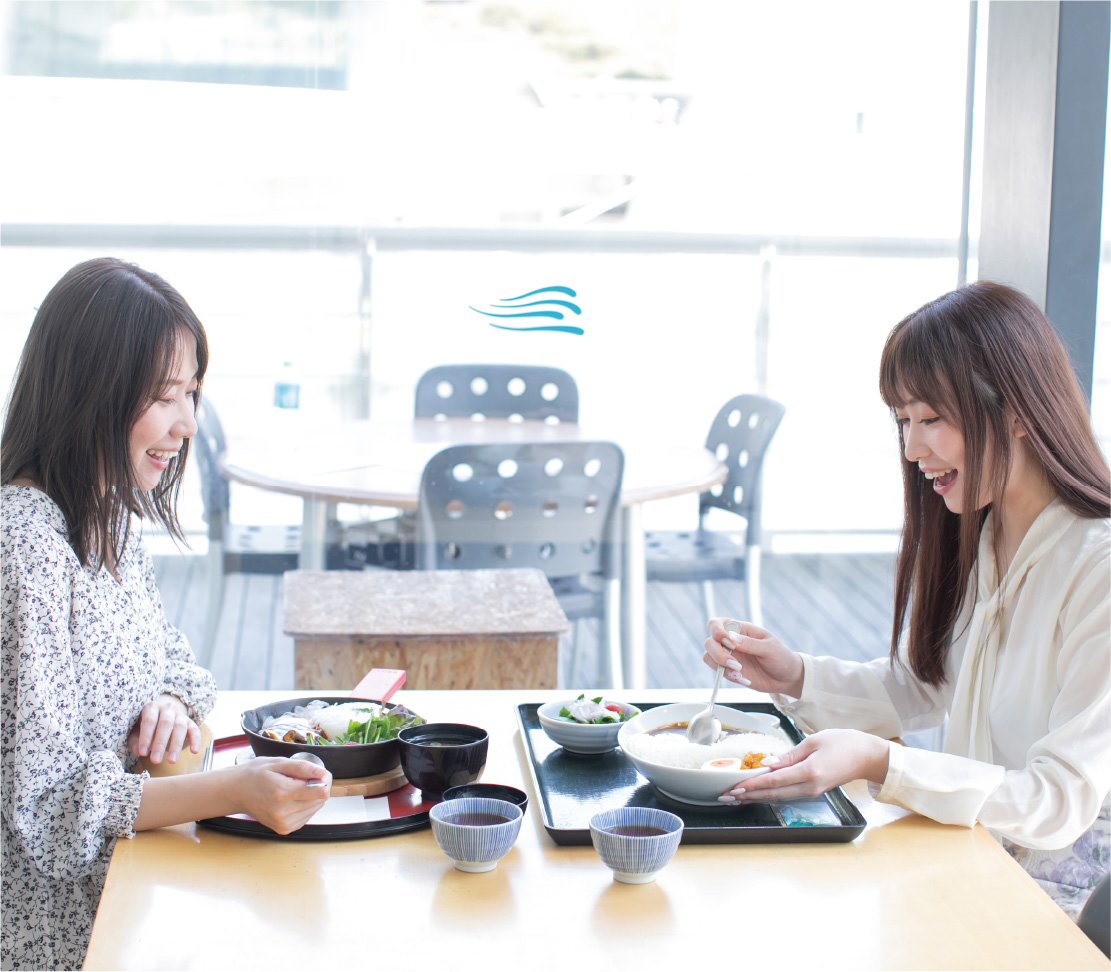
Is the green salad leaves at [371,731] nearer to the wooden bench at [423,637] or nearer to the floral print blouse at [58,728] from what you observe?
the floral print blouse at [58,728]

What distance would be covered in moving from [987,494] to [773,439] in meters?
1.66

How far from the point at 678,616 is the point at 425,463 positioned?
0.82 m

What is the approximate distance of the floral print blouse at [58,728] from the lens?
114 cm

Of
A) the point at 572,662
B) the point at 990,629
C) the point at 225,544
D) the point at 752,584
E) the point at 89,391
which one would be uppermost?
the point at 89,391

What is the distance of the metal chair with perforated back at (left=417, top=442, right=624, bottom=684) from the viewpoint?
8.87ft

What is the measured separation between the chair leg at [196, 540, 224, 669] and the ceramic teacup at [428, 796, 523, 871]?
195 cm

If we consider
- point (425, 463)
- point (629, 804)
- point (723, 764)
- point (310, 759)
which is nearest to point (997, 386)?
point (723, 764)

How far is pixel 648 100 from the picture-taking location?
2777 mm

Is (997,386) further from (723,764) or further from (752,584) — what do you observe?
(752,584)

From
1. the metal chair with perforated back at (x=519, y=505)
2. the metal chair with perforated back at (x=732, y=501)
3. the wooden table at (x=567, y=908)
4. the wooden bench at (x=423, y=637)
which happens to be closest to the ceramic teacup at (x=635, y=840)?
the wooden table at (x=567, y=908)

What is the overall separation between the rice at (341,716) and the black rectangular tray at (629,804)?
0.67ft

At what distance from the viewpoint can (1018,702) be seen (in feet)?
4.63

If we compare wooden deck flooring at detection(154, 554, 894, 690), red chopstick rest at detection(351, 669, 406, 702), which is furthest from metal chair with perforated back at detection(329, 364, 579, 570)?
red chopstick rest at detection(351, 669, 406, 702)

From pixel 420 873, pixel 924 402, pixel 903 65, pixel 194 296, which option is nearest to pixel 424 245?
pixel 194 296
